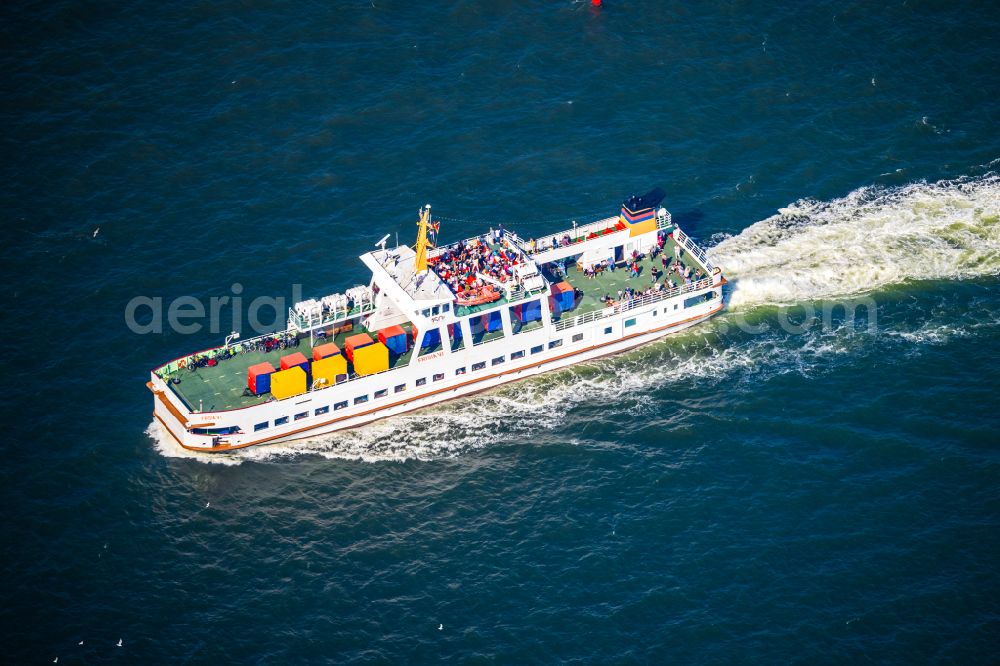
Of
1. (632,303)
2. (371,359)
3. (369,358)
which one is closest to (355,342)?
(369,358)

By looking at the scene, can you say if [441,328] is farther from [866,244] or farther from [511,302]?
[866,244]

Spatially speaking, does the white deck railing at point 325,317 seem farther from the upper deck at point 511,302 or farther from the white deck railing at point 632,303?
the white deck railing at point 632,303

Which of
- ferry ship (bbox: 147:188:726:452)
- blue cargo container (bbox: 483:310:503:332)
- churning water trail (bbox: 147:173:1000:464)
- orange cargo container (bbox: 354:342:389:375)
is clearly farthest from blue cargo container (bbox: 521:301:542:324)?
orange cargo container (bbox: 354:342:389:375)

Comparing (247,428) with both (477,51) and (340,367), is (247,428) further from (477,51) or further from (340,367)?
(477,51)

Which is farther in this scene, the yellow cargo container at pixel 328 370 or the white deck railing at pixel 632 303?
the white deck railing at pixel 632 303

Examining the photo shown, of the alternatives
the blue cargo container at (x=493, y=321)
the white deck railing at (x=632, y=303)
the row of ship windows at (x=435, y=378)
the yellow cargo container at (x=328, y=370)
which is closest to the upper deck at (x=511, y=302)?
the white deck railing at (x=632, y=303)

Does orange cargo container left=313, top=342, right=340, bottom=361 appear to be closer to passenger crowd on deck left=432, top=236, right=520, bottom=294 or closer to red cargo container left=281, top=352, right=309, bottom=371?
red cargo container left=281, top=352, right=309, bottom=371

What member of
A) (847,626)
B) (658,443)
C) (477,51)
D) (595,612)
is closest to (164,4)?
(477,51)
